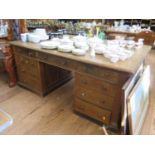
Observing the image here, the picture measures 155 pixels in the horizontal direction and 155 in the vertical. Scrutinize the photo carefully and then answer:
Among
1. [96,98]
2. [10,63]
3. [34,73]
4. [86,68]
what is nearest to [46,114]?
[34,73]

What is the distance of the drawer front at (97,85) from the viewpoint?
4.96 ft

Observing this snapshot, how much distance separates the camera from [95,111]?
1758 mm

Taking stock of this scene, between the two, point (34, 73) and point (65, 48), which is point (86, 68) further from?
point (34, 73)

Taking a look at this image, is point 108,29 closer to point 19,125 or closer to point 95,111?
point 95,111

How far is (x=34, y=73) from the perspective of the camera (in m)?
2.22

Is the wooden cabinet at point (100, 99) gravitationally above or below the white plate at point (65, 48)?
below

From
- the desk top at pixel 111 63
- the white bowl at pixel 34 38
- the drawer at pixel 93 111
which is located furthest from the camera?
the white bowl at pixel 34 38

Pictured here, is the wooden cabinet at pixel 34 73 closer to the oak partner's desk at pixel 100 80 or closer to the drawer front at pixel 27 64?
the drawer front at pixel 27 64

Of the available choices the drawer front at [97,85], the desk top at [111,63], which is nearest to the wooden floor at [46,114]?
the drawer front at [97,85]

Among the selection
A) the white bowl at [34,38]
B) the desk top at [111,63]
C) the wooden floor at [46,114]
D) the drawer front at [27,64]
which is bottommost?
the wooden floor at [46,114]

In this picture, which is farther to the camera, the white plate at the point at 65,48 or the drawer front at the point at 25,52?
the drawer front at the point at 25,52

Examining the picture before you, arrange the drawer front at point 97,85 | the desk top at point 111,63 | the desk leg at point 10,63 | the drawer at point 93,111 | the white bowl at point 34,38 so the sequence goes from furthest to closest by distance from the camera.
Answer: the desk leg at point 10,63
the white bowl at point 34,38
the drawer at point 93,111
the drawer front at point 97,85
the desk top at point 111,63

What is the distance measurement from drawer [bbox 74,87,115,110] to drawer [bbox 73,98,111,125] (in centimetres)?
6

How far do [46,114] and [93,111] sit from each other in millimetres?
643
